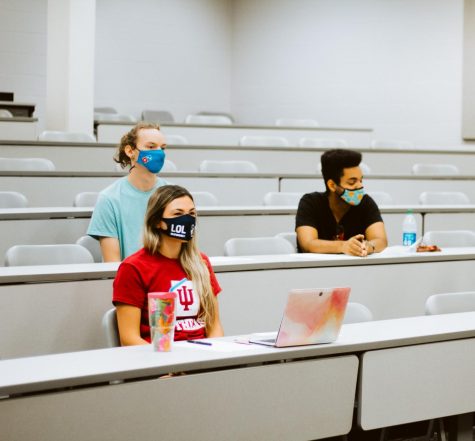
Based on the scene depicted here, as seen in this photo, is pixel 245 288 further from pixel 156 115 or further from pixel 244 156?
pixel 156 115

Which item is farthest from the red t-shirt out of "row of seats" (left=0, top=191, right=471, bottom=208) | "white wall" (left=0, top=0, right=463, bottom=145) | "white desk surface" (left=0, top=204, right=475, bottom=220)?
"white wall" (left=0, top=0, right=463, bottom=145)

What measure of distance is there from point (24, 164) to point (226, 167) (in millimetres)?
1491

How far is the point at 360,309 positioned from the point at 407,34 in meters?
7.11

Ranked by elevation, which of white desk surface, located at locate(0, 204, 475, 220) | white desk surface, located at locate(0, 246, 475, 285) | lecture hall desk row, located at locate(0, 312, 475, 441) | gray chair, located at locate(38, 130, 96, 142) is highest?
gray chair, located at locate(38, 130, 96, 142)

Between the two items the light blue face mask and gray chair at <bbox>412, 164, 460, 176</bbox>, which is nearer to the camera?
the light blue face mask

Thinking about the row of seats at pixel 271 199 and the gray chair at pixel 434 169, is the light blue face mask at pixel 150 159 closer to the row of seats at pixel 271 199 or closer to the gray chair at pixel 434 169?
the row of seats at pixel 271 199

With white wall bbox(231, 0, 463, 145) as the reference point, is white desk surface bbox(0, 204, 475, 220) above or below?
below

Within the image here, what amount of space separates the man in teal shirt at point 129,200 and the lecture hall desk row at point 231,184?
1.36 meters

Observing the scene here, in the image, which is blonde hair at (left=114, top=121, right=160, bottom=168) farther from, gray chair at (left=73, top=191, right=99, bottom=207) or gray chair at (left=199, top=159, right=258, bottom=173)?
gray chair at (left=199, top=159, right=258, bottom=173)

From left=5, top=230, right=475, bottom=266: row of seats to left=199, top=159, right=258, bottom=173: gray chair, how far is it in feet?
6.08

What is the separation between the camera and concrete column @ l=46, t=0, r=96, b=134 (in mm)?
7277

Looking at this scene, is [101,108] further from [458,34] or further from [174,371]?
[174,371]

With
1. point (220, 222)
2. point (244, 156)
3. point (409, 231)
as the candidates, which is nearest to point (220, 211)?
point (220, 222)

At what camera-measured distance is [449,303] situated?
2.92 meters
